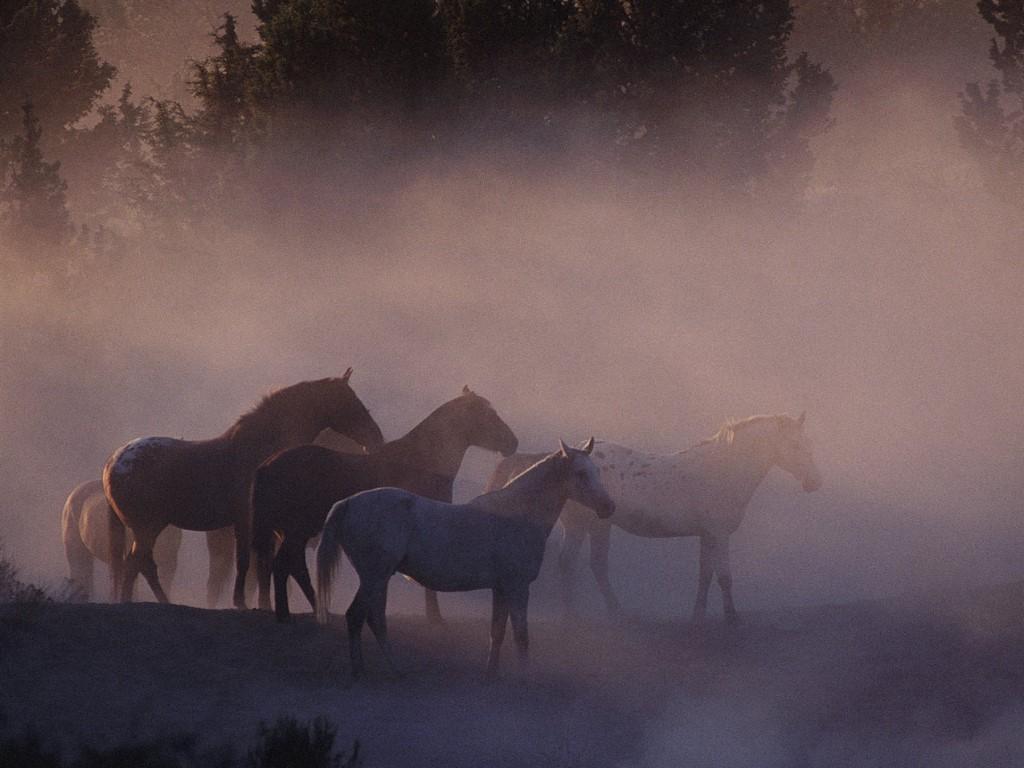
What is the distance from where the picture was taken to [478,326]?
40219 millimetres

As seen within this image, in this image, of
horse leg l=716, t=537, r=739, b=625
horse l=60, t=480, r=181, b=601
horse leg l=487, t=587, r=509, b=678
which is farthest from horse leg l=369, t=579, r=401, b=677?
horse l=60, t=480, r=181, b=601

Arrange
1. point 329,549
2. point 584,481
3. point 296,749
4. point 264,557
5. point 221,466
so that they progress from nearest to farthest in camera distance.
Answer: point 296,749, point 329,549, point 584,481, point 264,557, point 221,466

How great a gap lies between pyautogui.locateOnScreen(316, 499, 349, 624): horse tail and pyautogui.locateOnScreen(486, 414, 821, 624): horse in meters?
4.32

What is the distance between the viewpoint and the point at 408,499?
14.4 metres

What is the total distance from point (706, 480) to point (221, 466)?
512 centimetres

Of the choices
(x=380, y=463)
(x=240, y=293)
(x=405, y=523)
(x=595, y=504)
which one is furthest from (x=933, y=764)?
(x=240, y=293)

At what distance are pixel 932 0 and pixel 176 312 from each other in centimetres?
5294

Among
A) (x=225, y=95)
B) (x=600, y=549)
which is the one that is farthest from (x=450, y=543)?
(x=225, y=95)

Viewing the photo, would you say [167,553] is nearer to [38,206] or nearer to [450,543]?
[450,543]

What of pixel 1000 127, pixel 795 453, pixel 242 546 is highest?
pixel 1000 127

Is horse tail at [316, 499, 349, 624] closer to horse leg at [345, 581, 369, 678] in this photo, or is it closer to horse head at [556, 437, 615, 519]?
horse leg at [345, 581, 369, 678]

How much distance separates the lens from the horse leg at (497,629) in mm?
14547

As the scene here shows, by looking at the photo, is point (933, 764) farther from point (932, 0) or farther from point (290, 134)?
point (932, 0)

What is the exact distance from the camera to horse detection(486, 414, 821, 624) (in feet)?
58.4
